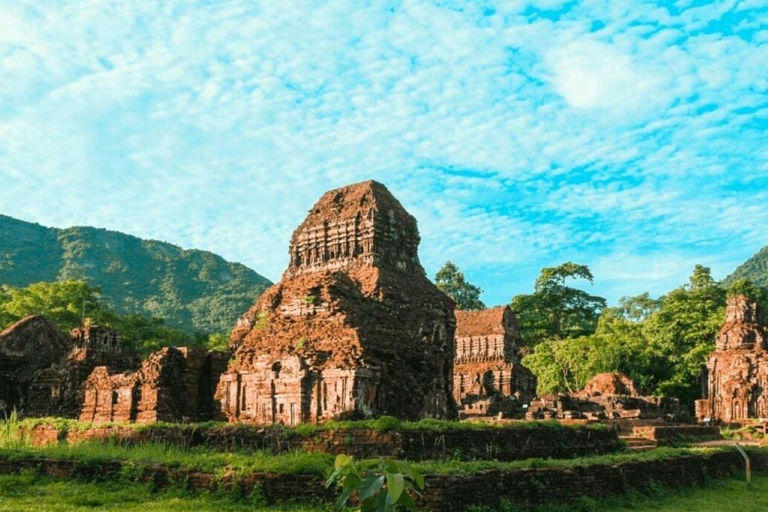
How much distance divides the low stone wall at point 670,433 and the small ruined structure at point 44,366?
1839cm

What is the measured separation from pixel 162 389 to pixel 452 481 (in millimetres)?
12730

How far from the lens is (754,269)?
114062 mm

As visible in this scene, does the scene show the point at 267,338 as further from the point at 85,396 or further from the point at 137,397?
Answer: the point at 85,396

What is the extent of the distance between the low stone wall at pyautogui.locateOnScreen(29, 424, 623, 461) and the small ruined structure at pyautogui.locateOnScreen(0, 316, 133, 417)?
640 centimetres

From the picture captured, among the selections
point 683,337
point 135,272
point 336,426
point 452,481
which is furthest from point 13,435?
point 135,272

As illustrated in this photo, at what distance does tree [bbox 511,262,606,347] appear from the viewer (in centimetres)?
6888

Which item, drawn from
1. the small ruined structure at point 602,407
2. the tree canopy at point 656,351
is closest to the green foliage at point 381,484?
A: the small ruined structure at point 602,407

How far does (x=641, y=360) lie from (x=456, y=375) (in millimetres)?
12226

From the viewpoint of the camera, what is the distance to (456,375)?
49156 millimetres

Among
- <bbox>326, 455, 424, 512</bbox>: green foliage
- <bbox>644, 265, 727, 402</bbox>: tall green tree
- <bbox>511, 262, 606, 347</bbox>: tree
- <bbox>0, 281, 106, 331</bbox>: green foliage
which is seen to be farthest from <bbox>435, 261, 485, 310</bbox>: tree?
<bbox>326, 455, 424, 512</bbox>: green foliage

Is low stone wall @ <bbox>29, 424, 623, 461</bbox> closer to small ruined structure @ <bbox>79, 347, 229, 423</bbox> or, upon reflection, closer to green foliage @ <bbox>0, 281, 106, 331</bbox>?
small ruined structure @ <bbox>79, 347, 229, 423</bbox>

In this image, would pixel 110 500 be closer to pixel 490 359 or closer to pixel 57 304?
pixel 57 304

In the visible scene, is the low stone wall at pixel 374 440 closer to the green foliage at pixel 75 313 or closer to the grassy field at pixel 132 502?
the grassy field at pixel 132 502

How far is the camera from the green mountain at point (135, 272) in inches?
3452
